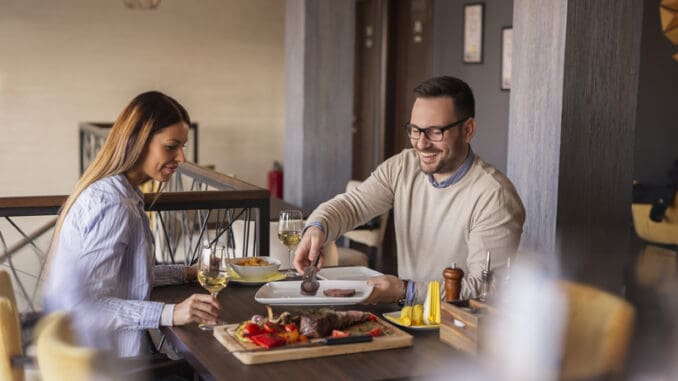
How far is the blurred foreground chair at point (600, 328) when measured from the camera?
1.84 m

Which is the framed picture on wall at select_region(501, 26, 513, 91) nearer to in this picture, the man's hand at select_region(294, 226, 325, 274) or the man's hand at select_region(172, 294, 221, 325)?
the man's hand at select_region(294, 226, 325, 274)

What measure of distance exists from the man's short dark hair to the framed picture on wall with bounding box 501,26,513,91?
405 centimetres

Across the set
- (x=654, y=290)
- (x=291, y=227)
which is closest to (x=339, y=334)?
(x=291, y=227)

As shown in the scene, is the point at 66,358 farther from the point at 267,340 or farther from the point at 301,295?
the point at 301,295

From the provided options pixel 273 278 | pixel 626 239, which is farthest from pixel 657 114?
pixel 273 278

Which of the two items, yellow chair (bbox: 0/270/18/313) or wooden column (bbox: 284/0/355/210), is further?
wooden column (bbox: 284/0/355/210)

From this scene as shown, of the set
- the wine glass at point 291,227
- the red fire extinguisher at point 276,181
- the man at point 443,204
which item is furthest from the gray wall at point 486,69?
the wine glass at point 291,227

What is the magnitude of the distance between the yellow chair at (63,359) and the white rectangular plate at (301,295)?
62 centimetres

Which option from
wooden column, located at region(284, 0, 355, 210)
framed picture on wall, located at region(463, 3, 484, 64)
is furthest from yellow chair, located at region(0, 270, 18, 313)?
framed picture on wall, located at region(463, 3, 484, 64)

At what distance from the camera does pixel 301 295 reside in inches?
90.5

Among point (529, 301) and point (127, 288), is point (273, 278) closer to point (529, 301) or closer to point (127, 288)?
point (127, 288)

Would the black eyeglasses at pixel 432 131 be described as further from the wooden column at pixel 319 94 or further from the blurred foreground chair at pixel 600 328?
the wooden column at pixel 319 94

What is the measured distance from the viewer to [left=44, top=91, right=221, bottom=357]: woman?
2115mm

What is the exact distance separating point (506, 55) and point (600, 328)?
4.88 m
